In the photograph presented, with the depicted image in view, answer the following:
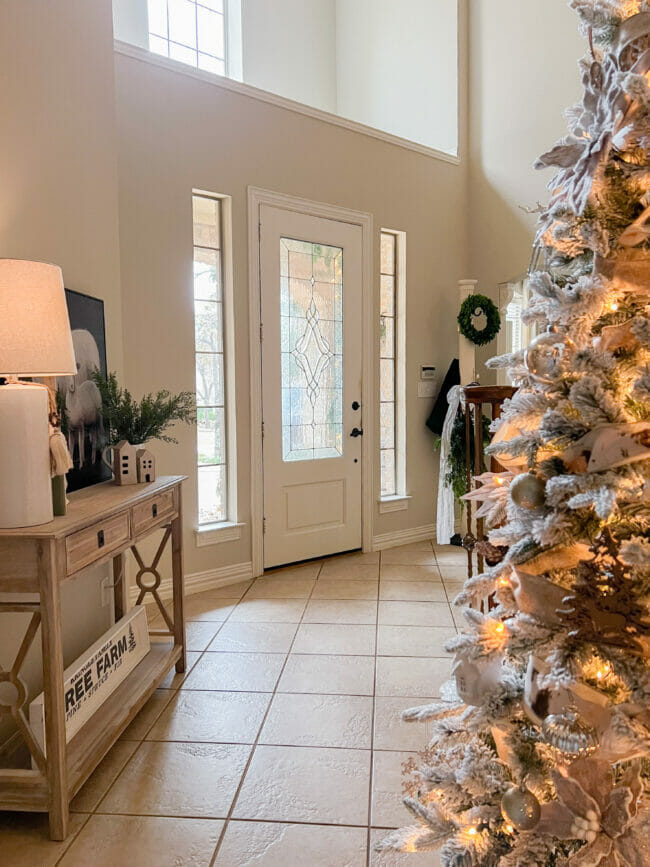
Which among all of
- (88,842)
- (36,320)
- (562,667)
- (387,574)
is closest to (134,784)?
(88,842)

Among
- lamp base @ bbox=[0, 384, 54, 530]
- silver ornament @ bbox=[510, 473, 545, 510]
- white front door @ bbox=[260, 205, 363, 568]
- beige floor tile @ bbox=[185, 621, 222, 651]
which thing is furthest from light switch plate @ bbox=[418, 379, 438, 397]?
silver ornament @ bbox=[510, 473, 545, 510]

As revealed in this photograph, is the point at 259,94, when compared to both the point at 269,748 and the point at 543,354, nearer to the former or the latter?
the point at 543,354

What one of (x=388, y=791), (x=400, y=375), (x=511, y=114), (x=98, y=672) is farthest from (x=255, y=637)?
(x=511, y=114)

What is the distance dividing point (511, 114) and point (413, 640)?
4.03 metres

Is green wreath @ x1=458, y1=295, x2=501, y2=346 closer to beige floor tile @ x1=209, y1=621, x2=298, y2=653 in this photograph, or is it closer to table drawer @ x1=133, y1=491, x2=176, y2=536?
beige floor tile @ x1=209, y1=621, x2=298, y2=653

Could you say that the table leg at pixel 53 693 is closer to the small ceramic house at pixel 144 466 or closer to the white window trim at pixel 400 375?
the small ceramic house at pixel 144 466

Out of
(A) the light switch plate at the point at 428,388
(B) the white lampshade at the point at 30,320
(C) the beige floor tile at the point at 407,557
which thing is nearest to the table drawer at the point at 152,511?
(B) the white lampshade at the point at 30,320

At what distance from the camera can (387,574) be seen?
13.5 feet

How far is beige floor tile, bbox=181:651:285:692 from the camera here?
260cm

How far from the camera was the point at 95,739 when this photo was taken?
1.92 metres

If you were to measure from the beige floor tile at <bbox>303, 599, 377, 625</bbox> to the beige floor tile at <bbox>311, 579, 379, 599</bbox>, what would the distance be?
0.23ft

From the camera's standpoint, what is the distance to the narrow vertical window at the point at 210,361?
153 inches

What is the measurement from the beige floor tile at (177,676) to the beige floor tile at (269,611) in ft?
1.51

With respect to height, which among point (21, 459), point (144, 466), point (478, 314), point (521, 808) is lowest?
point (521, 808)
